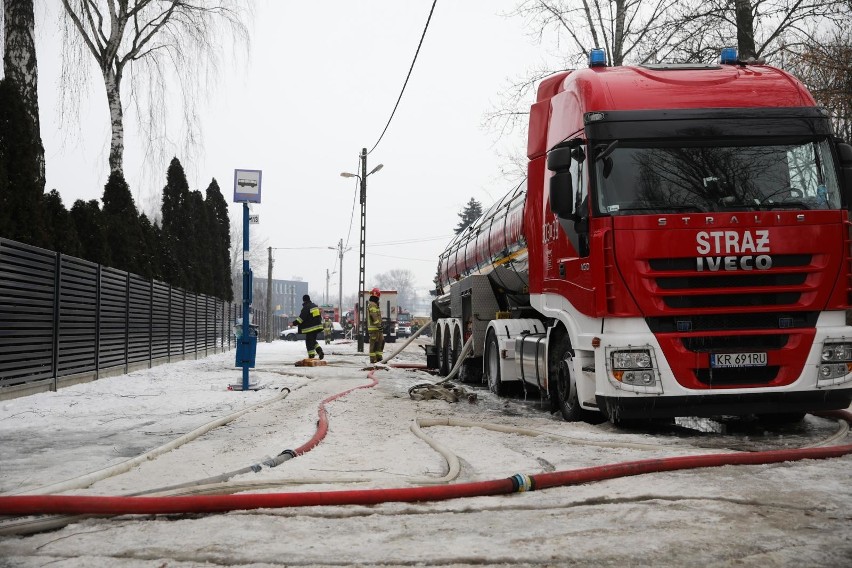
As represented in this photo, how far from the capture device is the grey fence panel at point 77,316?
11836 mm

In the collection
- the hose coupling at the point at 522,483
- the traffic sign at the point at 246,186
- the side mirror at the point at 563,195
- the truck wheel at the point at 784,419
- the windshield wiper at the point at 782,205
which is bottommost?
the truck wheel at the point at 784,419

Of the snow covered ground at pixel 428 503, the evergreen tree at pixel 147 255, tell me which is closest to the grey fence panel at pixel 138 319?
the evergreen tree at pixel 147 255

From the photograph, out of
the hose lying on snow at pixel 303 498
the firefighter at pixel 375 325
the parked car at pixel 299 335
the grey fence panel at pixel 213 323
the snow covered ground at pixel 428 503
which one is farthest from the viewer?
the parked car at pixel 299 335

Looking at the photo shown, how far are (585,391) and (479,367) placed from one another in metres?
7.30

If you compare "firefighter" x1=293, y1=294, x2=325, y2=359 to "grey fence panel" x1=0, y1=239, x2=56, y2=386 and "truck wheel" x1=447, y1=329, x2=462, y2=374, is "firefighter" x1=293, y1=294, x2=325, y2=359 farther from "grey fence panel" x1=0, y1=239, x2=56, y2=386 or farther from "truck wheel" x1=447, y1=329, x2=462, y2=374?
"grey fence panel" x1=0, y1=239, x2=56, y2=386

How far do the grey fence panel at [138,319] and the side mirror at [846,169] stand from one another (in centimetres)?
1282

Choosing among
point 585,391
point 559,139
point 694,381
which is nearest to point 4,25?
point 559,139

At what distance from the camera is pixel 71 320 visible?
39.9 ft

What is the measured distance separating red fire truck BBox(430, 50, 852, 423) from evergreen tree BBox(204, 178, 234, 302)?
26.4 meters

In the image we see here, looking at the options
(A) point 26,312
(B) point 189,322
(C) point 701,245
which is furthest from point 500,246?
(B) point 189,322

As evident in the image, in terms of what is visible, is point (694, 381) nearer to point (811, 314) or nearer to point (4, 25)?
point (811, 314)

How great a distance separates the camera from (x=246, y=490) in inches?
188

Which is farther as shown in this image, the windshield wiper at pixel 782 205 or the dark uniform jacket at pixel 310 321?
the dark uniform jacket at pixel 310 321

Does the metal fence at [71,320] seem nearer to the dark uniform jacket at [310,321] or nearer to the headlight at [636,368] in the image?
the dark uniform jacket at [310,321]
